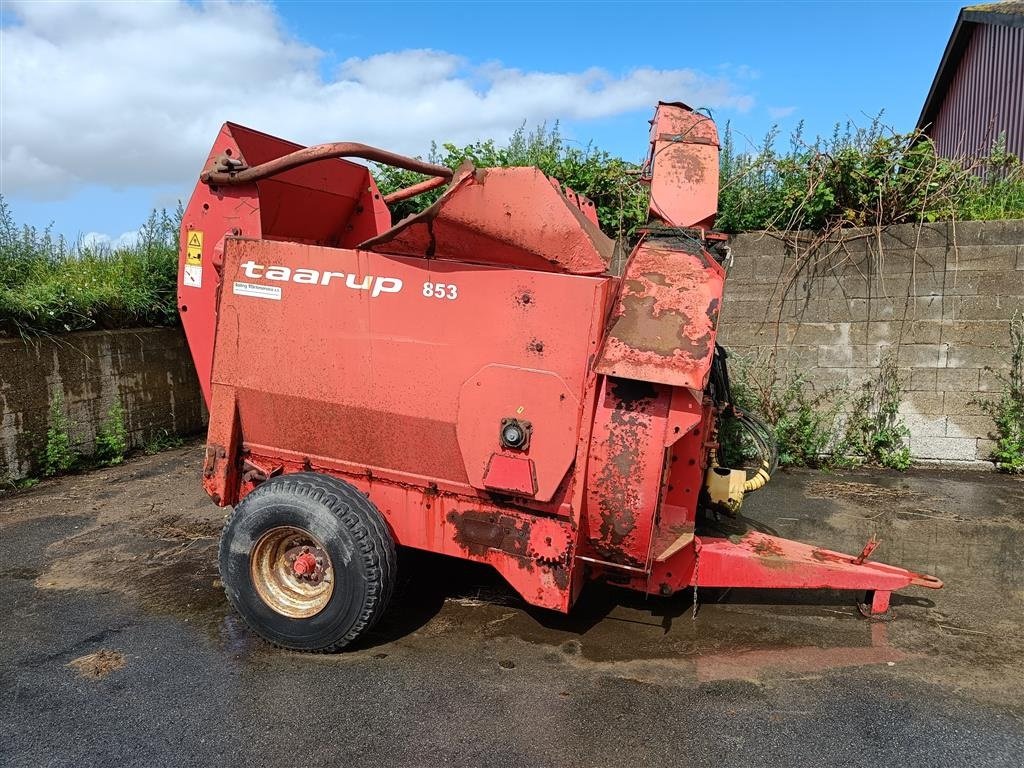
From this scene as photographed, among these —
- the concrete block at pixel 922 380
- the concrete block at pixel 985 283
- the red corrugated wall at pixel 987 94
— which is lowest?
the concrete block at pixel 922 380

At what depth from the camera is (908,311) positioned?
6.47 metres

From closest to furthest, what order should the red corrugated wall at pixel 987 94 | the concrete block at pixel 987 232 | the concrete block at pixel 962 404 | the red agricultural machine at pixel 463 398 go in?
the red agricultural machine at pixel 463 398
the concrete block at pixel 987 232
the concrete block at pixel 962 404
the red corrugated wall at pixel 987 94

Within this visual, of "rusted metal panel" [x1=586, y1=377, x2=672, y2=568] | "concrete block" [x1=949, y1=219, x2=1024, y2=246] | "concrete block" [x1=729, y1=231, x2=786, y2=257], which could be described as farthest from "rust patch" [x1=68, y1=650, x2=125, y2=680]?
"concrete block" [x1=949, y1=219, x2=1024, y2=246]

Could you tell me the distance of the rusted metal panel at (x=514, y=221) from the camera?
3.13 meters

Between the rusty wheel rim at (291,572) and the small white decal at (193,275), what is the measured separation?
145 centimetres

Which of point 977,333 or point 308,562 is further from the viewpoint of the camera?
point 977,333

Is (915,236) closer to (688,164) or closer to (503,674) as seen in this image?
(688,164)

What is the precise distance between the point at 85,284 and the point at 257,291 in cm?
456

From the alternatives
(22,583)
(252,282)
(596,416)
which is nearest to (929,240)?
(596,416)

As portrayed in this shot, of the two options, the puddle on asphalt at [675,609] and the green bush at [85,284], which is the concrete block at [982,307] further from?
the green bush at [85,284]

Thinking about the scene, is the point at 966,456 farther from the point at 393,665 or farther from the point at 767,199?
the point at 393,665

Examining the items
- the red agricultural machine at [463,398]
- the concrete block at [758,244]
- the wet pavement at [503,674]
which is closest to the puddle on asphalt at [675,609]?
the wet pavement at [503,674]

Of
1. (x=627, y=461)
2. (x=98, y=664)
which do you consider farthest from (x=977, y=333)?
(x=98, y=664)

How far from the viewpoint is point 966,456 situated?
21.3ft
